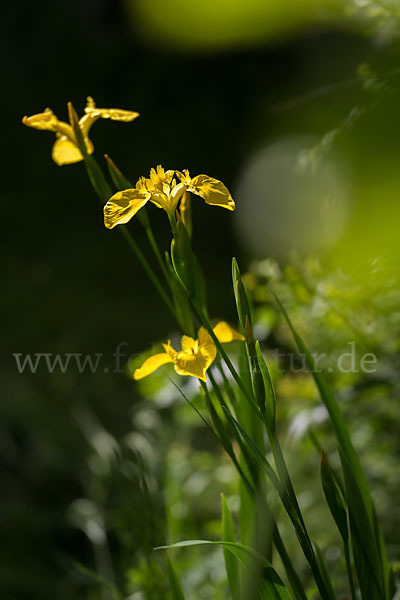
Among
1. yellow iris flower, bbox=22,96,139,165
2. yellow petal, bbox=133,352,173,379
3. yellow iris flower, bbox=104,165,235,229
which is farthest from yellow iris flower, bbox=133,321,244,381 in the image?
yellow iris flower, bbox=22,96,139,165

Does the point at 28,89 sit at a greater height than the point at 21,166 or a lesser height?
greater

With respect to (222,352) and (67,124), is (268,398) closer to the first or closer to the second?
(222,352)

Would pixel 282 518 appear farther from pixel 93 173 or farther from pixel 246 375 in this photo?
pixel 93 173

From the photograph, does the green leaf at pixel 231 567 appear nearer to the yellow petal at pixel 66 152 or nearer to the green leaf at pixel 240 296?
the green leaf at pixel 240 296

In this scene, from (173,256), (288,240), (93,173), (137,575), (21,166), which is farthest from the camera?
(21,166)

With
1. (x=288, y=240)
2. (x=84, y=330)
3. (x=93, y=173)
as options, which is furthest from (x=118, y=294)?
(x=93, y=173)

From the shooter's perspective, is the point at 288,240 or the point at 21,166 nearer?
the point at 288,240

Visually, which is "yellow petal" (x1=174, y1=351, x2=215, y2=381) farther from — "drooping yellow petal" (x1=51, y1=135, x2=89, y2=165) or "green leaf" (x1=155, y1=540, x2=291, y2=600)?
"drooping yellow petal" (x1=51, y1=135, x2=89, y2=165)
